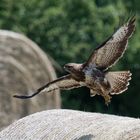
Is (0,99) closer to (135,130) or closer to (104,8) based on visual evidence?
(104,8)

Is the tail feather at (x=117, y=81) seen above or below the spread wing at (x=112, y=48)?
below

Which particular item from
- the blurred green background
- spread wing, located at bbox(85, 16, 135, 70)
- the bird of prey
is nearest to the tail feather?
the bird of prey

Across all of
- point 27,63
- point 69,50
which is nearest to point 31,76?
point 27,63

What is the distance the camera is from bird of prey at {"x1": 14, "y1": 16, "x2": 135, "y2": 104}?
6793mm

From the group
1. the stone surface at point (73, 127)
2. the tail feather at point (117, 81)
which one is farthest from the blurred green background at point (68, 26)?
the tail feather at point (117, 81)

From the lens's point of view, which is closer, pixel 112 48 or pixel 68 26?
pixel 112 48

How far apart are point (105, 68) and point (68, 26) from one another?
5.09m

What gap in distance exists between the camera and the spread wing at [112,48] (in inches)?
267

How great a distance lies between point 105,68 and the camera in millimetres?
7016

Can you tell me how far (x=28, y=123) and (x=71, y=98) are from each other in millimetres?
4978

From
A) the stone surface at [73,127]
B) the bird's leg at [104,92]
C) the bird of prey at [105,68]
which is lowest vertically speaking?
the stone surface at [73,127]

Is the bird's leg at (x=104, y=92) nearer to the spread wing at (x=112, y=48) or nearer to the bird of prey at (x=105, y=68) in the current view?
the bird of prey at (x=105, y=68)

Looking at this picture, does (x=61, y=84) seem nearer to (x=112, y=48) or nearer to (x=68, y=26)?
(x=112, y=48)

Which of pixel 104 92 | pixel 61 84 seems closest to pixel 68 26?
pixel 61 84
